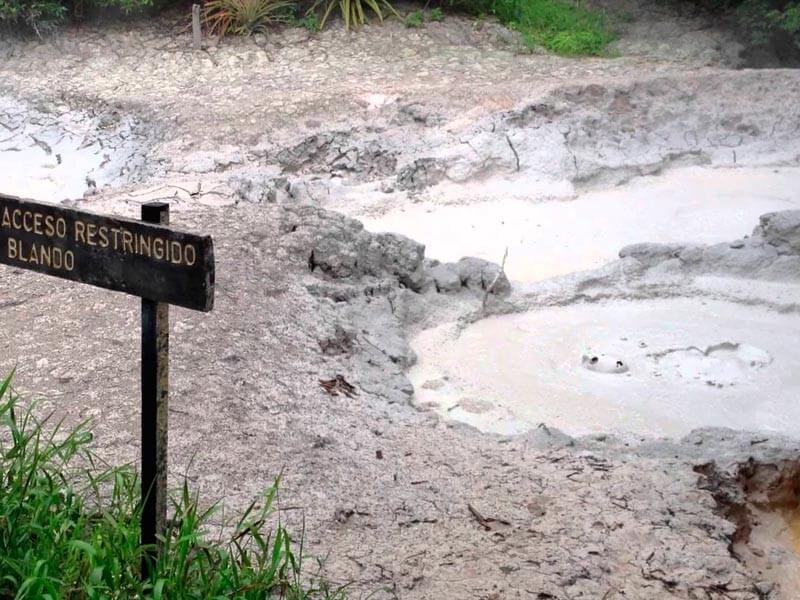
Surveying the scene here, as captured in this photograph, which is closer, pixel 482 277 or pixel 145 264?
pixel 145 264

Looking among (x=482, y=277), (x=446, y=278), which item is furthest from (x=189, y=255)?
(x=482, y=277)

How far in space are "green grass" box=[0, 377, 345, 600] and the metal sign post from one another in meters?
0.09

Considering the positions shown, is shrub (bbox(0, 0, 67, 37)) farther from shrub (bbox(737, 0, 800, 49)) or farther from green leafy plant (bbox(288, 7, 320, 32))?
shrub (bbox(737, 0, 800, 49))

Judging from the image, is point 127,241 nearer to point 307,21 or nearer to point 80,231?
point 80,231

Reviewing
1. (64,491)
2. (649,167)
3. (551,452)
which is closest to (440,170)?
(649,167)

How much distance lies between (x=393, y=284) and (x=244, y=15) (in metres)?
7.10

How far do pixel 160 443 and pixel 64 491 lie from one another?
766 millimetres

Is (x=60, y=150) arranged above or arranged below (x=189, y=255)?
below

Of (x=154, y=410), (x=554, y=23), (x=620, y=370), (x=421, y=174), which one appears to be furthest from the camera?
(x=554, y=23)

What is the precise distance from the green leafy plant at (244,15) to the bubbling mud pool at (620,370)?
711 centimetres

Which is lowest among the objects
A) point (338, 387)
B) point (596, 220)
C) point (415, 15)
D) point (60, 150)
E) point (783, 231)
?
point (60, 150)

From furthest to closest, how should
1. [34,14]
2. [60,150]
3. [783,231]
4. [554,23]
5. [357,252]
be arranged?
1. [554,23]
2. [34,14]
3. [60,150]
4. [783,231]
5. [357,252]

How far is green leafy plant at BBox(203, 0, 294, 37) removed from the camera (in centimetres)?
1292

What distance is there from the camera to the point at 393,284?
22.4 feet
